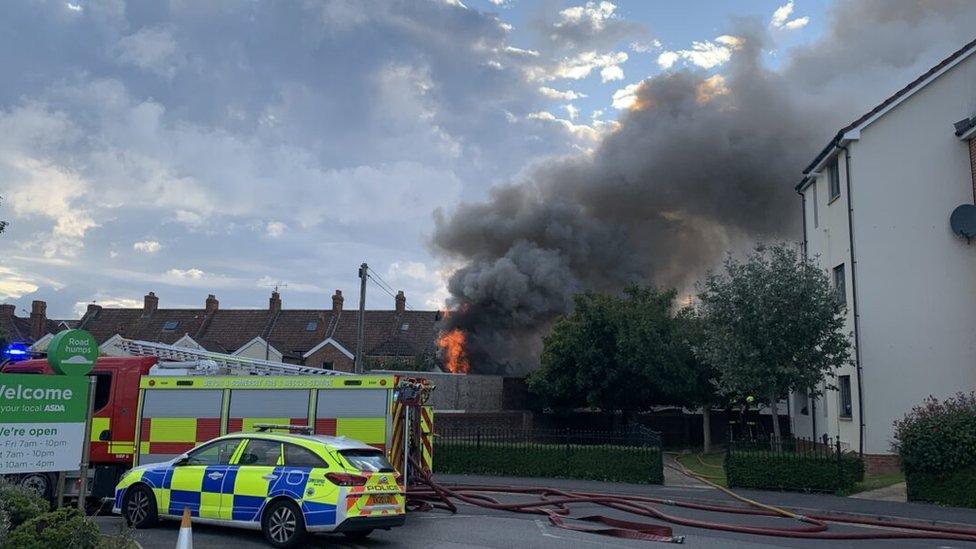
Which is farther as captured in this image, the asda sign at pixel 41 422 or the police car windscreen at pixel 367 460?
the police car windscreen at pixel 367 460

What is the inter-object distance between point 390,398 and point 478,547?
350cm

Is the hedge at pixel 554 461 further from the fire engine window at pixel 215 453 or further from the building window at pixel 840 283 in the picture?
the fire engine window at pixel 215 453

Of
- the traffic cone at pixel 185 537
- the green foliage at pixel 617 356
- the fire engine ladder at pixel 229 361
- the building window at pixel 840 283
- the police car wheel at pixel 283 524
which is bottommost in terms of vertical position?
the police car wheel at pixel 283 524

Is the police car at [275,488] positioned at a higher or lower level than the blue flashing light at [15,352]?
lower

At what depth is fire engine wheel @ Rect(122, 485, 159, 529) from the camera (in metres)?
10.3

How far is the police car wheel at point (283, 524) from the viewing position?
9.09 meters

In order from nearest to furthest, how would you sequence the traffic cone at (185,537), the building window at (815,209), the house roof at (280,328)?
1. the traffic cone at (185,537)
2. the building window at (815,209)
3. the house roof at (280,328)

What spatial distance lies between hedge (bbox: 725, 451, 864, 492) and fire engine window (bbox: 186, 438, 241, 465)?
1089cm

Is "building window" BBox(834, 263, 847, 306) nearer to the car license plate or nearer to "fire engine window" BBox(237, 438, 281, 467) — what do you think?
the car license plate

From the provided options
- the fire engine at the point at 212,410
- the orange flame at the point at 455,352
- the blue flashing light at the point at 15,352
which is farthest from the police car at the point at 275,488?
the orange flame at the point at 455,352

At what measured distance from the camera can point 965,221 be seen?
755 inches

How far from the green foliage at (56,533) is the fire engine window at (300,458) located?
3.12 m

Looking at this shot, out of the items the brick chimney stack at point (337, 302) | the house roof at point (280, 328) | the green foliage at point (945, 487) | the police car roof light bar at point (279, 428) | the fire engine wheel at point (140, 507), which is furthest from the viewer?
the brick chimney stack at point (337, 302)

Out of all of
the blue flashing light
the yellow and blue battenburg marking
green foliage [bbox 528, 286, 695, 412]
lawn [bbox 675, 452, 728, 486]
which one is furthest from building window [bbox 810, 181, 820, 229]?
the blue flashing light
